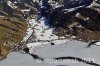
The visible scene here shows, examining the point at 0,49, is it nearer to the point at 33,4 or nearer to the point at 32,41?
the point at 32,41

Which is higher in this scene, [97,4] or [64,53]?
[97,4]

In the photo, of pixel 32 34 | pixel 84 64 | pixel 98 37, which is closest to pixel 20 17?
pixel 32 34

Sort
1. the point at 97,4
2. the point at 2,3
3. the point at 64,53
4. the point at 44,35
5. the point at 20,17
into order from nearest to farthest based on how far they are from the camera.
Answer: the point at 64,53, the point at 44,35, the point at 97,4, the point at 20,17, the point at 2,3

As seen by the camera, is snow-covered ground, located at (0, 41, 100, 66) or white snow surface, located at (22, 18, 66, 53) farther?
white snow surface, located at (22, 18, 66, 53)

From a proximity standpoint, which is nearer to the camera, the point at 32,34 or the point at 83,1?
the point at 32,34

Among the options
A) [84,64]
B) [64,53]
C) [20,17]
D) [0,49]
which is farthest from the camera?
[20,17]

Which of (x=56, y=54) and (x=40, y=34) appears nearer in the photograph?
(x=56, y=54)

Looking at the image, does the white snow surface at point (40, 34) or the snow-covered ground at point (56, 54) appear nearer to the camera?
the snow-covered ground at point (56, 54)

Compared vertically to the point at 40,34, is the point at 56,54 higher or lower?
lower
